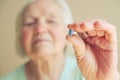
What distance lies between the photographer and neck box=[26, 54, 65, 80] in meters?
0.81

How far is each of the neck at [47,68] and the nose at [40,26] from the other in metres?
0.09

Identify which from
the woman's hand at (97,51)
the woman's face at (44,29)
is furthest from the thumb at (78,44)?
the woman's face at (44,29)

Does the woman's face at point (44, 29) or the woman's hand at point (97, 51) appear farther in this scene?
the woman's face at point (44, 29)

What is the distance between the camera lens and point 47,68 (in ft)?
2.69

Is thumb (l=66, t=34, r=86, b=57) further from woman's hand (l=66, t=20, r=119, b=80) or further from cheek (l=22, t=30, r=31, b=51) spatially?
cheek (l=22, t=30, r=31, b=51)

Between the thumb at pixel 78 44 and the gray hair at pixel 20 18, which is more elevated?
the gray hair at pixel 20 18

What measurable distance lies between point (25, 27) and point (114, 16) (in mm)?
302

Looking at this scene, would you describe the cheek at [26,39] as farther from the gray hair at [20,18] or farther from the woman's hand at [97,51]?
the woman's hand at [97,51]

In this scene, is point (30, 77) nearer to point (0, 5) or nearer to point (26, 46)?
point (26, 46)

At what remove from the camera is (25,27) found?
0.83 metres


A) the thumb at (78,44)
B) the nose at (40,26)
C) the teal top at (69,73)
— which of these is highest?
the nose at (40,26)

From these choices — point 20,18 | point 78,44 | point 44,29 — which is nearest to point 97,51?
point 78,44

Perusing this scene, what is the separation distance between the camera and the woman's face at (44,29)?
2.60ft

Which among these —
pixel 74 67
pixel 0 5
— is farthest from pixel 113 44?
pixel 0 5
